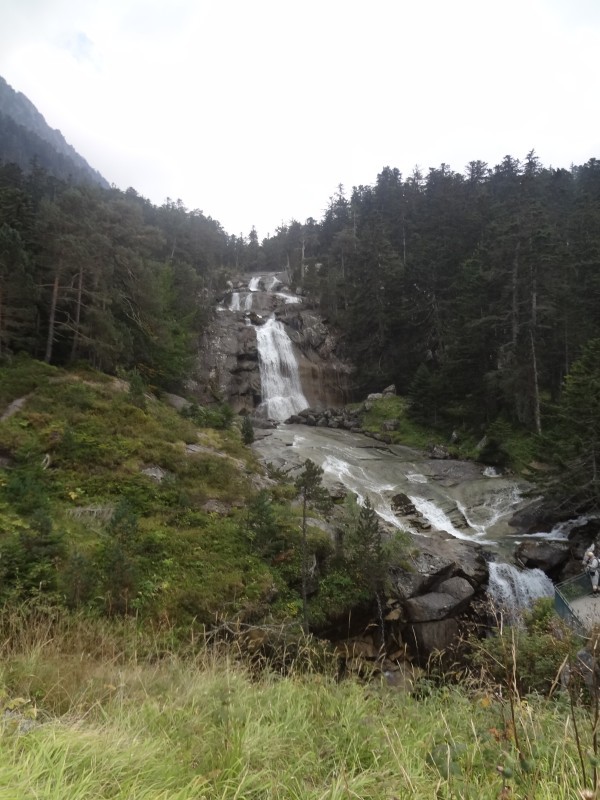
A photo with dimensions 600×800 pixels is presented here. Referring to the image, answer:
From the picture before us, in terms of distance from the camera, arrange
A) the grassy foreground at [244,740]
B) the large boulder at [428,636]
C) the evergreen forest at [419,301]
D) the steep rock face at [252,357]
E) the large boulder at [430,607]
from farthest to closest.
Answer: the steep rock face at [252,357] → the evergreen forest at [419,301] → the large boulder at [430,607] → the large boulder at [428,636] → the grassy foreground at [244,740]

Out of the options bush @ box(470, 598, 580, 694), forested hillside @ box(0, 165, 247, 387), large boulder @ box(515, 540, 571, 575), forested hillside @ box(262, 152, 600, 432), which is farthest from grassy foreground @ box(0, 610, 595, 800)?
forested hillside @ box(262, 152, 600, 432)

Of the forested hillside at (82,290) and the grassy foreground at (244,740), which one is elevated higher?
the forested hillside at (82,290)

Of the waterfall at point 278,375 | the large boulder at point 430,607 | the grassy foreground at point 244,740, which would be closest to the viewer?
the grassy foreground at point 244,740

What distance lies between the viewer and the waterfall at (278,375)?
40.4 metres

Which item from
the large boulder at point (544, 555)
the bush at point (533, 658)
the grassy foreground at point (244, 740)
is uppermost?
the grassy foreground at point (244, 740)

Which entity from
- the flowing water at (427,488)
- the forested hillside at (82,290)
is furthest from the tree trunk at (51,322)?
the flowing water at (427,488)

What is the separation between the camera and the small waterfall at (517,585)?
13500 millimetres

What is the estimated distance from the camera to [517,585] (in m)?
13.9

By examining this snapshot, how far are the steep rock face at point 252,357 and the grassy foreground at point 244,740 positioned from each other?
36.0m

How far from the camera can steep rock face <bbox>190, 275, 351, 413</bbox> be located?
4109 cm

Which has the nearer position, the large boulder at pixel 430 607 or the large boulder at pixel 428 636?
the large boulder at pixel 428 636

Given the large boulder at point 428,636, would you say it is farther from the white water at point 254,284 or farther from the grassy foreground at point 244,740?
the white water at point 254,284

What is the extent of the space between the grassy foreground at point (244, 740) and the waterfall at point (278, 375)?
3474cm

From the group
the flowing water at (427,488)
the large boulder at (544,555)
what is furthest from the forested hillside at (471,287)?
the large boulder at (544,555)
